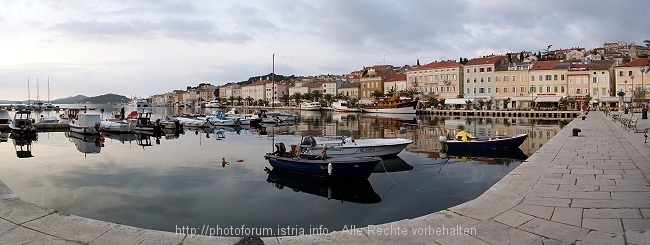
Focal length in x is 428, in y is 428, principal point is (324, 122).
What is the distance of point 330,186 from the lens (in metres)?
13.3

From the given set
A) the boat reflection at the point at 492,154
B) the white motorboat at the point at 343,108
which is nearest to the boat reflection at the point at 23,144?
the boat reflection at the point at 492,154

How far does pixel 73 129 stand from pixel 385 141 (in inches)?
1100

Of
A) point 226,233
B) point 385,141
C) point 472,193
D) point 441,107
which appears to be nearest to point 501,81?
point 441,107

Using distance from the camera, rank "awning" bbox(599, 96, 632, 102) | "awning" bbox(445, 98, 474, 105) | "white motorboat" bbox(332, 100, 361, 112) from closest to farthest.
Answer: "awning" bbox(599, 96, 632, 102), "awning" bbox(445, 98, 474, 105), "white motorboat" bbox(332, 100, 361, 112)

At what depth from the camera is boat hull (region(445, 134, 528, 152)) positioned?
2089cm

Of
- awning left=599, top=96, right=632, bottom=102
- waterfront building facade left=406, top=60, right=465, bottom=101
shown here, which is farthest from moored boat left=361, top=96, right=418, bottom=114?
awning left=599, top=96, right=632, bottom=102

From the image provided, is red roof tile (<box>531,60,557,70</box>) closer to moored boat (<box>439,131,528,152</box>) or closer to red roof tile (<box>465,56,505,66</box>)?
red roof tile (<box>465,56,505,66</box>)

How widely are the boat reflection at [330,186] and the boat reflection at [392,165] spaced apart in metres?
2.53

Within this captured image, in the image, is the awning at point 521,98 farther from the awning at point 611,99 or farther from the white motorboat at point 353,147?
the white motorboat at point 353,147

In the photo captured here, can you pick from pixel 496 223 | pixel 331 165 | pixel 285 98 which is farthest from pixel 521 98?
pixel 496 223

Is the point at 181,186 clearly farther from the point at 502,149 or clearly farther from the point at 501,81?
the point at 501,81

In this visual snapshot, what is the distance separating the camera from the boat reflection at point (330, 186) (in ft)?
39.2

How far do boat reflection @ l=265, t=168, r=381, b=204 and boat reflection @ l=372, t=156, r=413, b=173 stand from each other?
2.53 m

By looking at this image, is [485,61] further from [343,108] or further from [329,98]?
[329,98]
